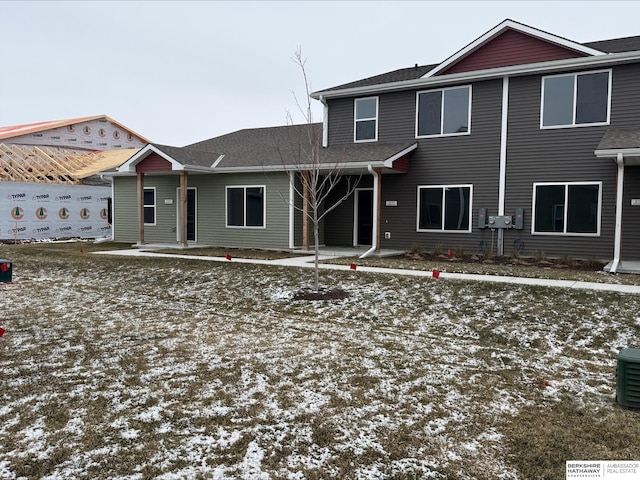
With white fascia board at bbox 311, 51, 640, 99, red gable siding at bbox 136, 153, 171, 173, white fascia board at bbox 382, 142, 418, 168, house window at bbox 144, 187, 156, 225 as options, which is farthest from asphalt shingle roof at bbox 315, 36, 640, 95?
house window at bbox 144, 187, 156, 225

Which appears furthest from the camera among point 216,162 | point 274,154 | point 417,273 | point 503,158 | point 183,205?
point 216,162

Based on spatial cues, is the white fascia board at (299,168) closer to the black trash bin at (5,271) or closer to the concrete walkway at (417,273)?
the concrete walkway at (417,273)

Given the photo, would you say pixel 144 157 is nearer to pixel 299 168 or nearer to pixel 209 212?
pixel 209 212

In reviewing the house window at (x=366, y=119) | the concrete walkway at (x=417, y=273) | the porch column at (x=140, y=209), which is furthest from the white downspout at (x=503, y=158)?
the porch column at (x=140, y=209)

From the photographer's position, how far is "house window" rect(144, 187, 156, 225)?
1983 cm

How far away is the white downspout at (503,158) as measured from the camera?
46.6 ft

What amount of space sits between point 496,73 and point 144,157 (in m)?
11.6

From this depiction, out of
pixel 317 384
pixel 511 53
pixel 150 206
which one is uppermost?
pixel 511 53

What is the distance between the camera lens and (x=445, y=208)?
15281 millimetres

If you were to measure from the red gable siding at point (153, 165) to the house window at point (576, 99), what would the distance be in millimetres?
11735

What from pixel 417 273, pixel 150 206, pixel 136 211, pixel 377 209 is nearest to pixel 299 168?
pixel 377 209

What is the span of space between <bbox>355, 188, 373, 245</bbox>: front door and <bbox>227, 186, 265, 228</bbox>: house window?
3.18 m

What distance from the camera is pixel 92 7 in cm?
1688

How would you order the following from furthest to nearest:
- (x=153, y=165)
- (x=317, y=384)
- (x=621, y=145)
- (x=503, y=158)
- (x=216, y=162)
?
1. (x=216, y=162)
2. (x=153, y=165)
3. (x=503, y=158)
4. (x=621, y=145)
5. (x=317, y=384)
